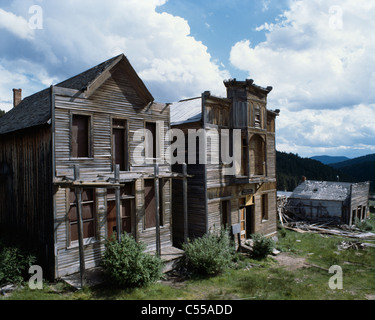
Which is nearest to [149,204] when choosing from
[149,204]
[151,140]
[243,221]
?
[149,204]

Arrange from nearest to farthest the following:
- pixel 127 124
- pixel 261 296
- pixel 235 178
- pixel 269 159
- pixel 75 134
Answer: pixel 261 296 → pixel 75 134 → pixel 127 124 → pixel 235 178 → pixel 269 159

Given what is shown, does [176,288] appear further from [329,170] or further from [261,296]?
[329,170]

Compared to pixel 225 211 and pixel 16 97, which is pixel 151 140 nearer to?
pixel 225 211

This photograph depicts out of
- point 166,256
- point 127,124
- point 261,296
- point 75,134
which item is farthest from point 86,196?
point 261,296

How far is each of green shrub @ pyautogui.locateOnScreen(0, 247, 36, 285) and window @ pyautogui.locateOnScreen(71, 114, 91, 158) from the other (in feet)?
13.7

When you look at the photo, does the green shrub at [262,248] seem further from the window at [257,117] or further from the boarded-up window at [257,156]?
the window at [257,117]

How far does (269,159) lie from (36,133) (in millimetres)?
15256

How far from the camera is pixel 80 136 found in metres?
11.7

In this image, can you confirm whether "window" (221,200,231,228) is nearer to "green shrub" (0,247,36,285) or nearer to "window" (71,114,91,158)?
"window" (71,114,91,158)

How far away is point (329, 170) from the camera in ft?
220

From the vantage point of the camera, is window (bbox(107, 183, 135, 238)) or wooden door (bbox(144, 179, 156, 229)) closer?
window (bbox(107, 183, 135, 238))

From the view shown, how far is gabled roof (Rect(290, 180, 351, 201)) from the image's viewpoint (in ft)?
93.2

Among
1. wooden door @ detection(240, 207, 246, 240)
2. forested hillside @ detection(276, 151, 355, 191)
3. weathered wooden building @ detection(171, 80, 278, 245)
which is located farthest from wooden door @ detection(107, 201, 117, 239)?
forested hillside @ detection(276, 151, 355, 191)

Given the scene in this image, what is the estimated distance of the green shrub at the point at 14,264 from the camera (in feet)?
33.4
